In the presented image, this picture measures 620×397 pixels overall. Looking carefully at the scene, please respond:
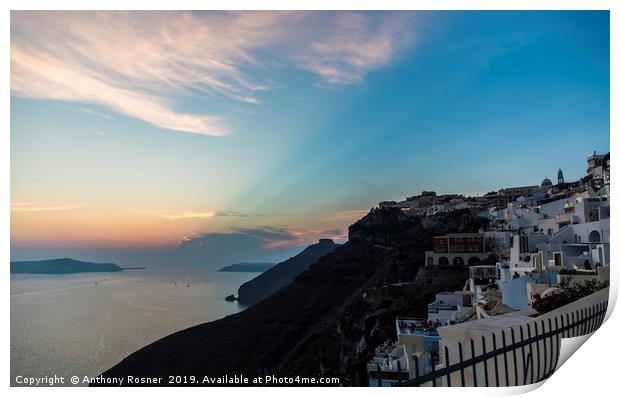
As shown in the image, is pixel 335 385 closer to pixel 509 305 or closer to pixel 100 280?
pixel 509 305

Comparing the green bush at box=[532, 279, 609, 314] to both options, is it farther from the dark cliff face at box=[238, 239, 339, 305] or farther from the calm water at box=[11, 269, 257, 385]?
the dark cliff face at box=[238, 239, 339, 305]

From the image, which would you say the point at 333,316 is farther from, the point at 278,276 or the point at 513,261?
the point at 278,276

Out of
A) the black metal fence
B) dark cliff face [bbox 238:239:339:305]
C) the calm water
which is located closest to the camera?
the black metal fence

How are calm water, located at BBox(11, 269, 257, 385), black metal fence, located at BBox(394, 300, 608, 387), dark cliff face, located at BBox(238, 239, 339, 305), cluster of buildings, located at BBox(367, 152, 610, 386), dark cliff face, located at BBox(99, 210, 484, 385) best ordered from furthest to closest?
1. dark cliff face, located at BBox(238, 239, 339, 305)
2. dark cliff face, located at BBox(99, 210, 484, 385)
3. calm water, located at BBox(11, 269, 257, 385)
4. cluster of buildings, located at BBox(367, 152, 610, 386)
5. black metal fence, located at BBox(394, 300, 608, 387)

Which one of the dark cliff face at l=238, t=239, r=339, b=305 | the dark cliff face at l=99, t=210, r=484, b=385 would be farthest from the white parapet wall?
the dark cliff face at l=238, t=239, r=339, b=305

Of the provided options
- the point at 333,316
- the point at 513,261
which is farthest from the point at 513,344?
the point at 333,316

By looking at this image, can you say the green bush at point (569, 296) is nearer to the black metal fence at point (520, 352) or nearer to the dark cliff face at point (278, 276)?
the black metal fence at point (520, 352)

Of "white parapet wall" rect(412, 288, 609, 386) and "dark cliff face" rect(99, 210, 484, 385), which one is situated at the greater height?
"white parapet wall" rect(412, 288, 609, 386)

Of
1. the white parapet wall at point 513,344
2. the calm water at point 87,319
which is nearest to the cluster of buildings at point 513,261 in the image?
the white parapet wall at point 513,344
